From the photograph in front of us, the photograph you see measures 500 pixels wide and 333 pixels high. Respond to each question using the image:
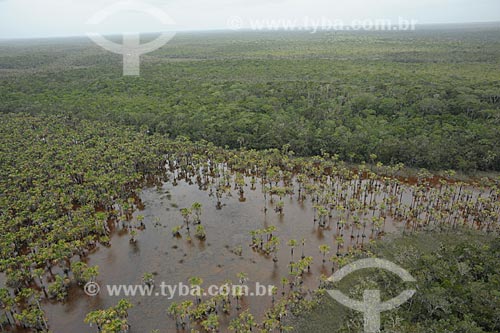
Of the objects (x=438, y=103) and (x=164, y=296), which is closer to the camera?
(x=164, y=296)

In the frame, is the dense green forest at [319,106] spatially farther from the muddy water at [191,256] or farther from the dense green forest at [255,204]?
the muddy water at [191,256]

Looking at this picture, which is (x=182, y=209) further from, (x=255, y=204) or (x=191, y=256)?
(x=255, y=204)

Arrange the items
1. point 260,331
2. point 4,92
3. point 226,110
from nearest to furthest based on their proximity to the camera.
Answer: point 260,331 < point 226,110 < point 4,92

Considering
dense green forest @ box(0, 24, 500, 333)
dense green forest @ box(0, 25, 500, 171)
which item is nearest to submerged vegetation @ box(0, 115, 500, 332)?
dense green forest @ box(0, 24, 500, 333)

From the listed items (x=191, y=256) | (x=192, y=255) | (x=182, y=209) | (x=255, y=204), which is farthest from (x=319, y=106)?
(x=191, y=256)

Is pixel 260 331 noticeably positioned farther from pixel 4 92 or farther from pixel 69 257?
A: pixel 4 92

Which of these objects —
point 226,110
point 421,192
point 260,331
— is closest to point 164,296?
point 260,331

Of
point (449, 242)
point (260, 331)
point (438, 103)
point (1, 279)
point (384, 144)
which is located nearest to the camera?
point (260, 331)
